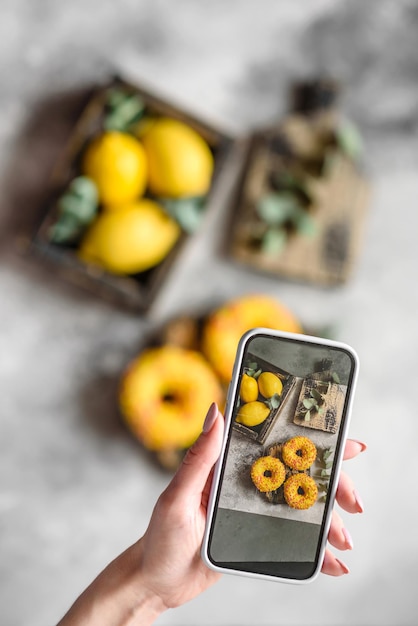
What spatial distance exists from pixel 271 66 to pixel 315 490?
1.89ft

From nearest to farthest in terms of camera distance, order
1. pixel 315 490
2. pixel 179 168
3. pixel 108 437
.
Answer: pixel 315 490 → pixel 179 168 → pixel 108 437

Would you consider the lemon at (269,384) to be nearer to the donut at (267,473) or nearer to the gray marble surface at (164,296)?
the donut at (267,473)

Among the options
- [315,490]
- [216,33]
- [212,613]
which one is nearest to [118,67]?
[216,33]

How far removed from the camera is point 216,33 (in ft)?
2.67

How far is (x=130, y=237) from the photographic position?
0.73m

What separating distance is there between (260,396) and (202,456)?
6 centimetres

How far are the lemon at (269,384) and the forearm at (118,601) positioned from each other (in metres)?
0.20

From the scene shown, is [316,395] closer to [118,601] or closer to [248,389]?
[248,389]

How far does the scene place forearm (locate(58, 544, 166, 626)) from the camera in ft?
1.76

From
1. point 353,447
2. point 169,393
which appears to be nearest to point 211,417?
point 353,447

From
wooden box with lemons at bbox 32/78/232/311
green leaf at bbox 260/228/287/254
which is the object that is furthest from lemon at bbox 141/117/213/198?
green leaf at bbox 260/228/287/254

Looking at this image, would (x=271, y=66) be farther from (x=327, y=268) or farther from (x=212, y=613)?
(x=212, y=613)

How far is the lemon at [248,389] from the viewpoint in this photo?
18.4 inches

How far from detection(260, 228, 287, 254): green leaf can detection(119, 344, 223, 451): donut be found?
16cm
